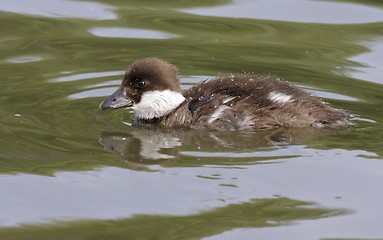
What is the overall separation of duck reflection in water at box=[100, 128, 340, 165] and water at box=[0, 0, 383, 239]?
1 centimetres

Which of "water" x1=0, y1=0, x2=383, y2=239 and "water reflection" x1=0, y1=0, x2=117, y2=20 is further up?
"water reflection" x1=0, y1=0, x2=117, y2=20

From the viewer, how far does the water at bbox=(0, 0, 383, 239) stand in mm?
6371

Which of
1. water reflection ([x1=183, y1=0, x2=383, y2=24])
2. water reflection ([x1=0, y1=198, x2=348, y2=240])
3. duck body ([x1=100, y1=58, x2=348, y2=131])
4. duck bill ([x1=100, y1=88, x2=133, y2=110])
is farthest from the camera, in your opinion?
water reflection ([x1=183, y1=0, x2=383, y2=24])

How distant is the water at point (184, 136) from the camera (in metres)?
6.37

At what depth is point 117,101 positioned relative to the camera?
28.6 ft

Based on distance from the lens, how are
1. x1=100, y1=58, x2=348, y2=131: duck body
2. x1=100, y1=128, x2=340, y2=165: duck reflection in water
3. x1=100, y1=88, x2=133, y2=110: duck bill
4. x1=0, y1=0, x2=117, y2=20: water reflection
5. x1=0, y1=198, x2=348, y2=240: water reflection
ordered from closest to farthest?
x1=0, y1=198, x2=348, y2=240: water reflection → x1=100, y1=128, x2=340, y2=165: duck reflection in water → x1=100, y1=58, x2=348, y2=131: duck body → x1=100, y1=88, x2=133, y2=110: duck bill → x1=0, y1=0, x2=117, y2=20: water reflection

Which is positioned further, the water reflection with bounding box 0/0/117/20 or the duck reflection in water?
the water reflection with bounding box 0/0/117/20

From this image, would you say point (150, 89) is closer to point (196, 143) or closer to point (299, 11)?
point (196, 143)

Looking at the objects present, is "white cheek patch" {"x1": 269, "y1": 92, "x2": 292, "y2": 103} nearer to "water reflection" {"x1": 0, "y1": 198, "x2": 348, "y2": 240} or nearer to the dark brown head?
the dark brown head

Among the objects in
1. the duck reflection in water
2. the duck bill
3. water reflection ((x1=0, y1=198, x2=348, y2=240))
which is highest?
the duck bill

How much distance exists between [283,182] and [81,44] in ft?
15.3

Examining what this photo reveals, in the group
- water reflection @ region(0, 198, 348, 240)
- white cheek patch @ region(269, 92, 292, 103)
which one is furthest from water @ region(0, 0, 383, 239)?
white cheek patch @ region(269, 92, 292, 103)

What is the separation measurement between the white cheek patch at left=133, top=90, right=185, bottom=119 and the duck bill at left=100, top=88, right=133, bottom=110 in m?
0.10

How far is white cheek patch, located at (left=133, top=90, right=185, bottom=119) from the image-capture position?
28.5 ft
